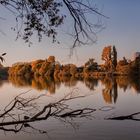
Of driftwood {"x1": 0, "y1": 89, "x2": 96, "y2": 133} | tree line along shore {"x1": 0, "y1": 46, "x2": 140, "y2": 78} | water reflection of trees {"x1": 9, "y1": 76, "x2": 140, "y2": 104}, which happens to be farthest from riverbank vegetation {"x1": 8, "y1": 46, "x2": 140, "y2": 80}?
driftwood {"x1": 0, "y1": 89, "x2": 96, "y2": 133}

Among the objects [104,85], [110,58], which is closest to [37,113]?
[104,85]

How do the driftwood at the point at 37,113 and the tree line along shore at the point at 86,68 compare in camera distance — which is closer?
the driftwood at the point at 37,113

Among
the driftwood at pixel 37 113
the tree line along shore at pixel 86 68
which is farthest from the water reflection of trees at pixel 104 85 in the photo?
the driftwood at pixel 37 113

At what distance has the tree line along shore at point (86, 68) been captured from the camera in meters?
62.1

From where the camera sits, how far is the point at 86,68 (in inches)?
2608

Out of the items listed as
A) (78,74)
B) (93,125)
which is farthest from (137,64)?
(93,125)

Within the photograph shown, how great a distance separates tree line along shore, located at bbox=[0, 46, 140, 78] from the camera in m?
62.1

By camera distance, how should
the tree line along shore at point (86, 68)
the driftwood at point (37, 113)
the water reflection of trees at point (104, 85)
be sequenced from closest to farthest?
the driftwood at point (37, 113) < the water reflection of trees at point (104, 85) < the tree line along shore at point (86, 68)

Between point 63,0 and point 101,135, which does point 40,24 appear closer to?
point 63,0

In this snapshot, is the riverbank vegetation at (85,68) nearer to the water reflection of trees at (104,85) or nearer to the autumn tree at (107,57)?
the autumn tree at (107,57)

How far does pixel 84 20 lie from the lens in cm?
297

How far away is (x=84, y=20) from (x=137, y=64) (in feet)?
192

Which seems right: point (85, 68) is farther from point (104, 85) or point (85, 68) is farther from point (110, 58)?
point (104, 85)

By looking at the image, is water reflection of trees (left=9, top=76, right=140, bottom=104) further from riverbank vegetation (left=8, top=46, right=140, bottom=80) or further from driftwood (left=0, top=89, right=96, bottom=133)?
driftwood (left=0, top=89, right=96, bottom=133)
